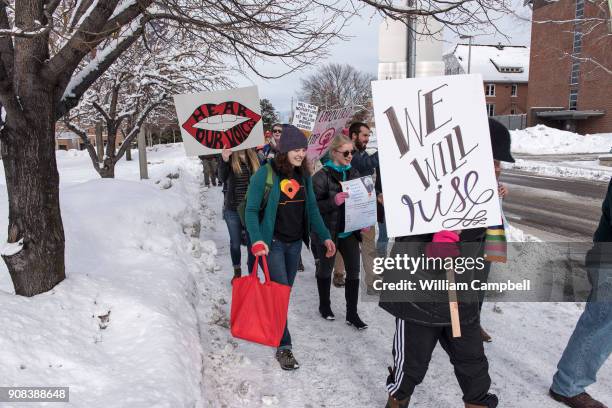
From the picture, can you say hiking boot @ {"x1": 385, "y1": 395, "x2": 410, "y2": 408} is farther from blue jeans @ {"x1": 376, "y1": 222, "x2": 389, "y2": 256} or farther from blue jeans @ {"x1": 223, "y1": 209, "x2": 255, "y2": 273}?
blue jeans @ {"x1": 376, "y1": 222, "x2": 389, "y2": 256}

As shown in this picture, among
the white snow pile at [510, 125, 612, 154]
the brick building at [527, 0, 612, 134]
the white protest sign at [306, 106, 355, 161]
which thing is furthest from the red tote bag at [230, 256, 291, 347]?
the brick building at [527, 0, 612, 134]

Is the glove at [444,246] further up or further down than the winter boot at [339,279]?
further up

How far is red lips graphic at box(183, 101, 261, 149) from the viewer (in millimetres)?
4980

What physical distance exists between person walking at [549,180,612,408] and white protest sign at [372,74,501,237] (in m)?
1.03

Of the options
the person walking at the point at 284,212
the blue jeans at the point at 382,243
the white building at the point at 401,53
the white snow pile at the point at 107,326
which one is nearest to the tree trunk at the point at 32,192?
the white snow pile at the point at 107,326

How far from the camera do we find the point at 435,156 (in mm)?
2502

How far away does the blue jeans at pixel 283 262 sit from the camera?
3.70 meters

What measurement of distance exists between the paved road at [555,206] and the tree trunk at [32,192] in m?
7.99

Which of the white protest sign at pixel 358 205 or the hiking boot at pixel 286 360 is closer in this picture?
the hiking boot at pixel 286 360

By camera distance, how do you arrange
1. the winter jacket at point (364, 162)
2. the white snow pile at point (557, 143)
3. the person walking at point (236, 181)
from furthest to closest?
the white snow pile at point (557, 143)
the person walking at point (236, 181)
the winter jacket at point (364, 162)

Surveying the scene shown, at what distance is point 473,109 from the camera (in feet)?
8.13

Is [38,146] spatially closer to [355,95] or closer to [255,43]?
[255,43]

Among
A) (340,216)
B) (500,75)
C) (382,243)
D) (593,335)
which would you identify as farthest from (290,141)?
(500,75)

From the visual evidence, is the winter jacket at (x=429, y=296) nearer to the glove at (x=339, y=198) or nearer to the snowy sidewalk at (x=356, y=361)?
the snowy sidewalk at (x=356, y=361)
